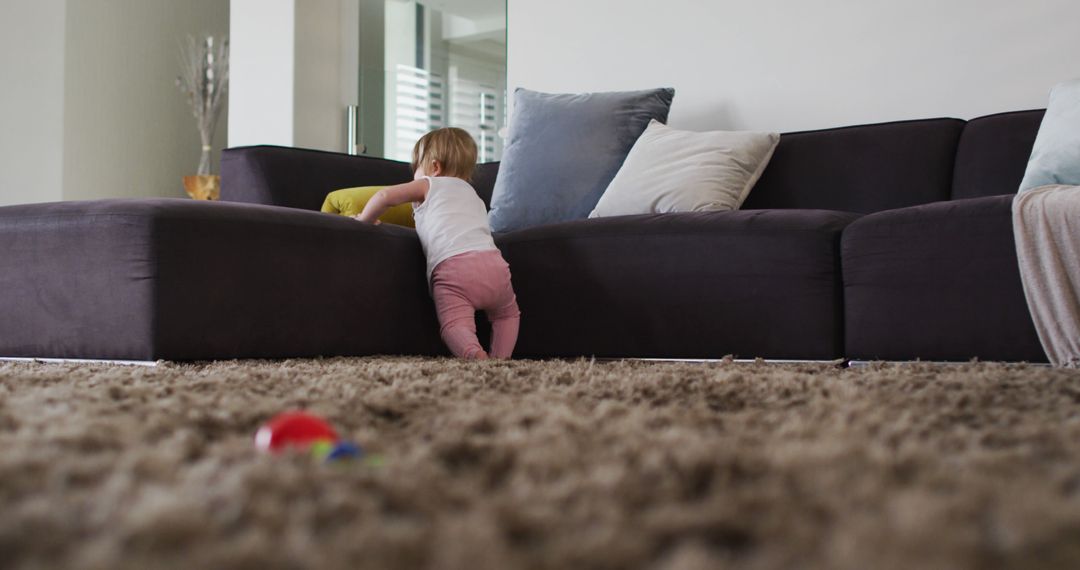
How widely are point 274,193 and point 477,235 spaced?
0.94m

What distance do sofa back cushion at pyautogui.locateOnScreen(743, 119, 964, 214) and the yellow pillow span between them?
1.05m

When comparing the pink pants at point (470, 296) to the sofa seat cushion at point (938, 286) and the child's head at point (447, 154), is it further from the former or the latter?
the sofa seat cushion at point (938, 286)

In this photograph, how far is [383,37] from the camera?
4.65 metres

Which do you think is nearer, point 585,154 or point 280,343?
point 280,343

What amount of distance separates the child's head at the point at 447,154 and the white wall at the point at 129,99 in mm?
2907

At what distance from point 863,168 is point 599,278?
3.18 feet

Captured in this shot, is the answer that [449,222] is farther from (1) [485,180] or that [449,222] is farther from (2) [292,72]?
(2) [292,72]

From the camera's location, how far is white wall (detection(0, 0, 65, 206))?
16.2 feet

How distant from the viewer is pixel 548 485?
0.55 meters

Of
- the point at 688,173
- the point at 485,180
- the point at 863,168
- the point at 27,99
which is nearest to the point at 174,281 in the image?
the point at 688,173

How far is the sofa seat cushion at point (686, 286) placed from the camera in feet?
6.97

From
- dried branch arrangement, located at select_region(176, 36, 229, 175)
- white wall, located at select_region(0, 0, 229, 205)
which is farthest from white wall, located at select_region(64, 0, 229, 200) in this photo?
dried branch arrangement, located at select_region(176, 36, 229, 175)

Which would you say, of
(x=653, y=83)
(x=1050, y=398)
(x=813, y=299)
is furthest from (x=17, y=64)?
(x=1050, y=398)

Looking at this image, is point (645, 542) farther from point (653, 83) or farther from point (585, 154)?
point (653, 83)
